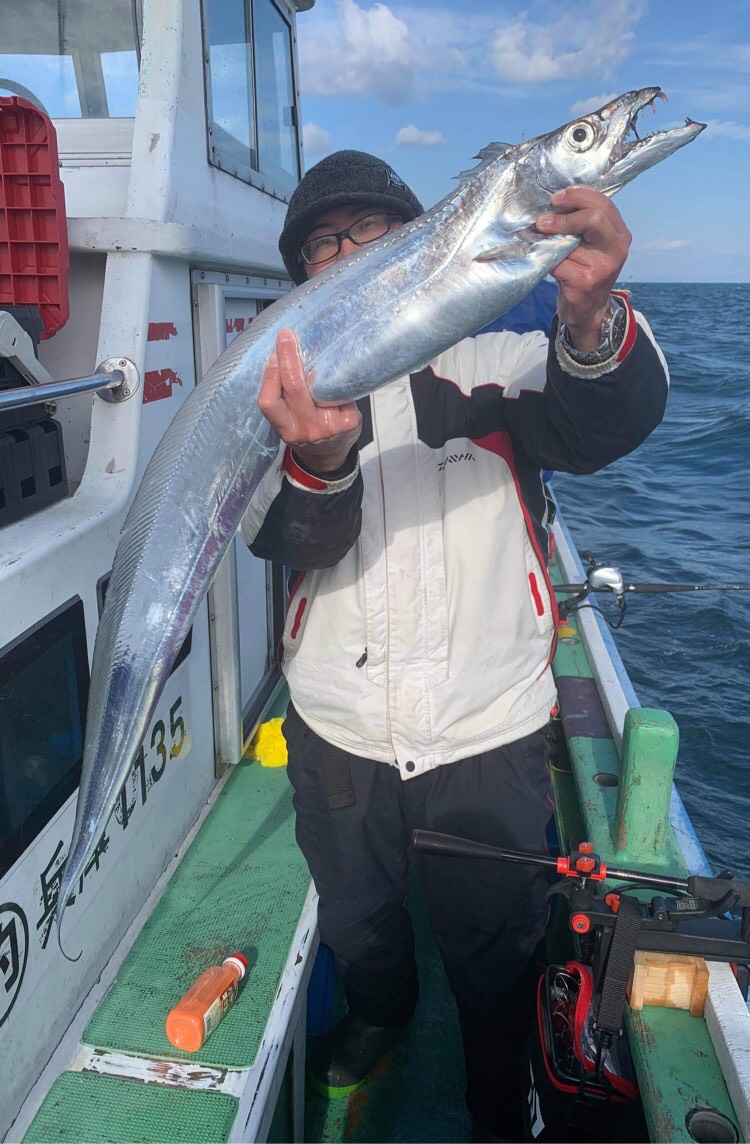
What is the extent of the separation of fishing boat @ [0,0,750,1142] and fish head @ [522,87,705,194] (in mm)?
1238

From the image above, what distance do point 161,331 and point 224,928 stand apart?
2.19m

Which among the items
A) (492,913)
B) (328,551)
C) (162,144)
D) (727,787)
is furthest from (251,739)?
(727,787)

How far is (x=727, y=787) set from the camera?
635cm

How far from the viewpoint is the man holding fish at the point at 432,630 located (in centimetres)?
209

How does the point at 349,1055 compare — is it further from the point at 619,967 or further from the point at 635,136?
the point at 635,136

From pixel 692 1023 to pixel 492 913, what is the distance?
0.63 m

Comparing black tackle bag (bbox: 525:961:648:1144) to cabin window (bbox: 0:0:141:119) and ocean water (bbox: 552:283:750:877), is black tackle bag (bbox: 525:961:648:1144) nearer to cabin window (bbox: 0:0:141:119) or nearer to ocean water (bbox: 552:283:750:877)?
ocean water (bbox: 552:283:750:877)

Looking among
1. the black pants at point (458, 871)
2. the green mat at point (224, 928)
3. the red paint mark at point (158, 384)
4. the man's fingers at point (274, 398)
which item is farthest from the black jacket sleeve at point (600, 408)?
the green mat at point (224, 928)

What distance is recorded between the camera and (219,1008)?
7.84 feet

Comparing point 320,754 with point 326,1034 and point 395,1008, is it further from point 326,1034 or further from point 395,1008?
point 326,1034

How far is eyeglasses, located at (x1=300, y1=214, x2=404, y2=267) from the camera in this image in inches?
87.8

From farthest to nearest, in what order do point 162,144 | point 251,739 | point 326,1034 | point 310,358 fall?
point 251,739 → point 326,1034 → point 162,144 → point 310,358

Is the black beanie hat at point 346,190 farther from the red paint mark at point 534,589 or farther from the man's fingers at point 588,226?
the red paint mark at point 534,589

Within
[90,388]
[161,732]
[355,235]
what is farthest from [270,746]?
[355,235]
